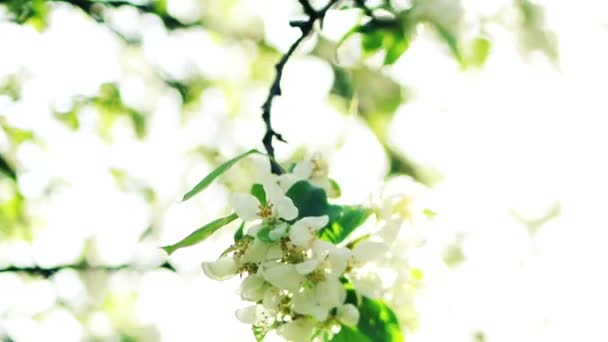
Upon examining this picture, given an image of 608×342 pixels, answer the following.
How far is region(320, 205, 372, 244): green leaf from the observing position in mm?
992

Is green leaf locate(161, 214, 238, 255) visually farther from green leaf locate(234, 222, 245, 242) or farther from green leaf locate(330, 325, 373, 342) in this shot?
green leaf locate(330, 325, 373, 342)

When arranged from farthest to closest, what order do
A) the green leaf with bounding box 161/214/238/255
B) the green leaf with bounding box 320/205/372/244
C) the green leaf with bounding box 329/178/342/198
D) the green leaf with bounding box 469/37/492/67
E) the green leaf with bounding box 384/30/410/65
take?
the green leaf with bounding box 469/37/492/67
the green leaf with bounding box 384/30/410/65
the green leaf with bounding box 329/178/342/198
the green leaf with bounding box 320/205/372/244
the green leaf with bounding box 161/214/238/255

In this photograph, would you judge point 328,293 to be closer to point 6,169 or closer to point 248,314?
point 248,314

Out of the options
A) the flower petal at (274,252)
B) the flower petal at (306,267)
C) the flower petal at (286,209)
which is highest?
the flower petal at (286,209)

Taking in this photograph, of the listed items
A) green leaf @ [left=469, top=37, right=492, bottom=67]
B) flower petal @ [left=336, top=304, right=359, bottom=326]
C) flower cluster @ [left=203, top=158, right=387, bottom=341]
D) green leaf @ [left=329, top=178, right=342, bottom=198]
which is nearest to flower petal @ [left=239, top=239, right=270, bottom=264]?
flower cluster @ [left=203, top=158, right=387, bottom=341]

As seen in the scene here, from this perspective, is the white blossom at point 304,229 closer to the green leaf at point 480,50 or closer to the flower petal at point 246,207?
the flower petal at point 246,207

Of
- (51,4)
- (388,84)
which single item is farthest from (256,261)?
(51,4)

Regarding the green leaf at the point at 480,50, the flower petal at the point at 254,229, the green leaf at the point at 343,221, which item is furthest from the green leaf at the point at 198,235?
the green leaf at the point at 480,50

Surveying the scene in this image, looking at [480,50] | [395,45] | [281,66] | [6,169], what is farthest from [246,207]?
[6,169]

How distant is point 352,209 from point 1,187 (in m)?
1.55

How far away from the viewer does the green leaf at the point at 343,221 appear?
0.99m

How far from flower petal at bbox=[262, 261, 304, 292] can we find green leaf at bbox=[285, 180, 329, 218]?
7cm

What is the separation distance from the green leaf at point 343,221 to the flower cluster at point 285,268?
0.01 metres

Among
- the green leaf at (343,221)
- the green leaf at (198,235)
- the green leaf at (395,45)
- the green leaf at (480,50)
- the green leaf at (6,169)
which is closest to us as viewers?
the green leaf at (198,235)
